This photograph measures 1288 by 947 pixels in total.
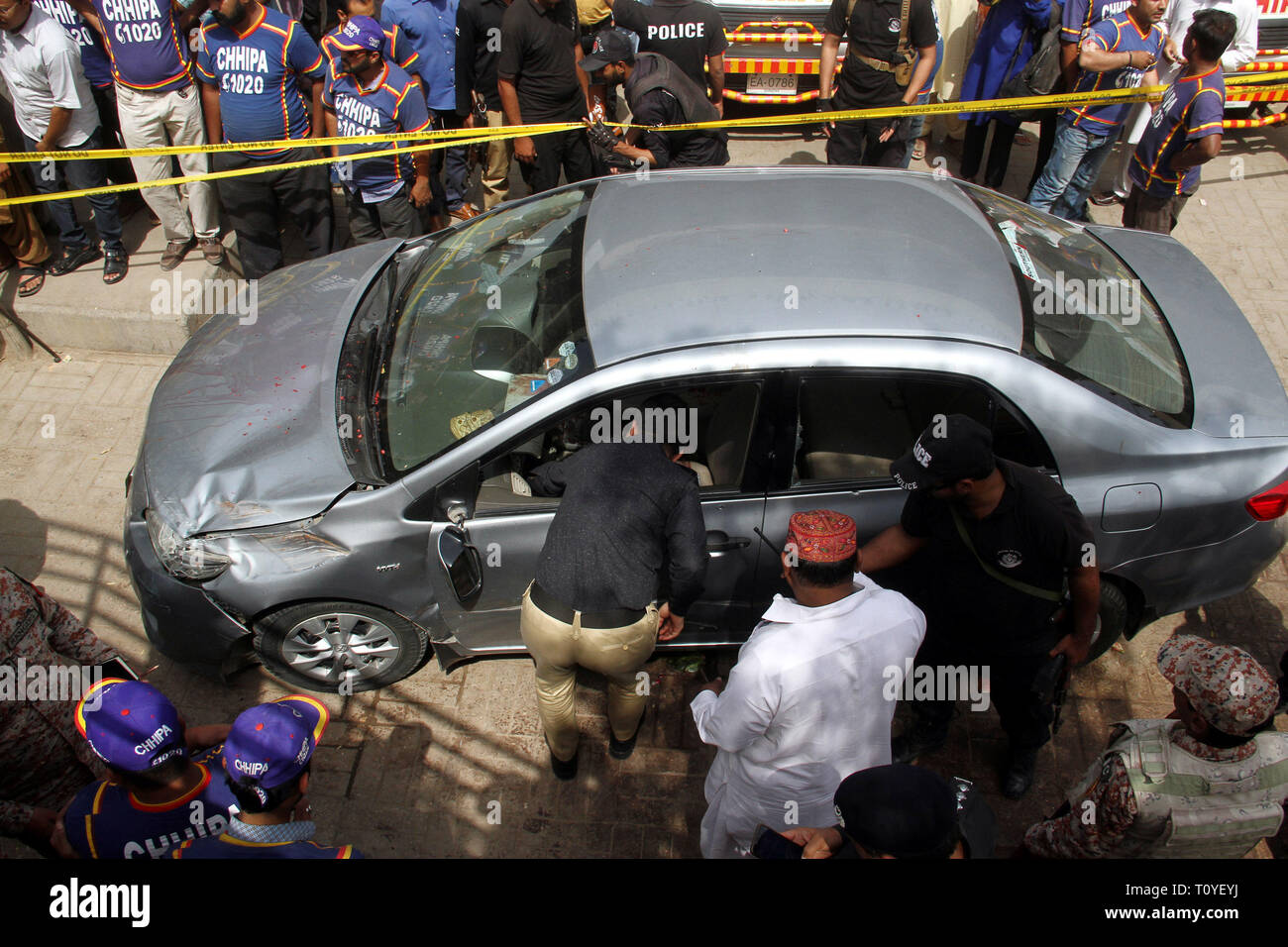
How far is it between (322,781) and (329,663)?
488mm

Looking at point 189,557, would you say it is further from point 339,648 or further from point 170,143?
point 170,143

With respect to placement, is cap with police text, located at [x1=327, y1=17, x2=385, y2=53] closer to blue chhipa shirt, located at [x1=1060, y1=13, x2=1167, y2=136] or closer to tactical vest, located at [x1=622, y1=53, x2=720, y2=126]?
tactical vest, located at [x1=622, y1=53, x2=720, y2=126]

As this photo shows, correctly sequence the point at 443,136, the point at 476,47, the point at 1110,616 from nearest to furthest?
the point at 1110,616, the point at 443,136, the point at 476,47

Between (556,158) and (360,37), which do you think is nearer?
(360,37)

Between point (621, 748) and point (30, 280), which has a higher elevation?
point (30, 280)

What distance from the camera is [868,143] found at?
21.8 ft

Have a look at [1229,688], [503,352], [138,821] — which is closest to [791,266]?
[503,352]

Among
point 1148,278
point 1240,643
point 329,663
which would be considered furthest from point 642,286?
point 1240,643

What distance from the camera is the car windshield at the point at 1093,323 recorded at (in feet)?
11.4

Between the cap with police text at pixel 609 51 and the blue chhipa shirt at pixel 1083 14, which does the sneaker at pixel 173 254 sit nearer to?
the cap with police text at pixel 609 51

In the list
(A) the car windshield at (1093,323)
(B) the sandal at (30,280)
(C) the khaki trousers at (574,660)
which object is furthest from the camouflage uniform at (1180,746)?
(B) the sandal at (30,280)

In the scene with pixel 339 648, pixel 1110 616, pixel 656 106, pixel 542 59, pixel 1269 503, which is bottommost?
pixel 339 648

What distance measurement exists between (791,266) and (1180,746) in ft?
6.71

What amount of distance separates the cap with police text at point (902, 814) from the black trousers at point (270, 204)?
527 cm
